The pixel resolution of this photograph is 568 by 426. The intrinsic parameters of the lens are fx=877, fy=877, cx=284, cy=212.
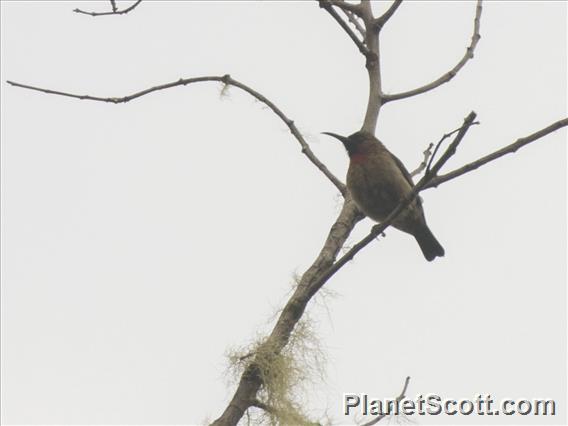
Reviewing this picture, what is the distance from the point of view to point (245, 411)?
3.24 meters

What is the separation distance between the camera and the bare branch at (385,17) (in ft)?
13.5

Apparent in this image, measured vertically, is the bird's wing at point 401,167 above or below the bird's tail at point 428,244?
above

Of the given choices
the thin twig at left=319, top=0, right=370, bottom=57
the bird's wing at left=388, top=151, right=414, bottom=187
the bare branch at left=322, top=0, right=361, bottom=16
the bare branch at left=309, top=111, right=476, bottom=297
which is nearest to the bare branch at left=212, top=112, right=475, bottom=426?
the bare branch at left=309, top=111, right=476, bottom=297

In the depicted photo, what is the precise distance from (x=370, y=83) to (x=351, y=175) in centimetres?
116

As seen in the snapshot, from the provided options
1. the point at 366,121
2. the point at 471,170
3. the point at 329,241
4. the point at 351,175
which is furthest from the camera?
the point at 351,175

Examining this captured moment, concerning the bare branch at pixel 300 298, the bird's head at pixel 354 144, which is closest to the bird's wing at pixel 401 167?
the bird's head at pixel 354 144

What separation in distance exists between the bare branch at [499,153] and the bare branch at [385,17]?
121cm

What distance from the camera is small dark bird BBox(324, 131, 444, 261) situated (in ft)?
16.4

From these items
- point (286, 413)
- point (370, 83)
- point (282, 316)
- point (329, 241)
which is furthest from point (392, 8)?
point (286, 413)

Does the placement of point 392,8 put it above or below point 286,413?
above

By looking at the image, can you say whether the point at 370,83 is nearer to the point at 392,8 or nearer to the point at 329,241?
the point at 392,8

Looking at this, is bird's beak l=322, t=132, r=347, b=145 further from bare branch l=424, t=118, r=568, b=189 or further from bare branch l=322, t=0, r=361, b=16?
bare branch l=424, t=118, r=568, b=189

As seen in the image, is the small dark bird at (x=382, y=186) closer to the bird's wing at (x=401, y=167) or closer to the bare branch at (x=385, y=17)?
the bird's wing at (x=401, y=167)

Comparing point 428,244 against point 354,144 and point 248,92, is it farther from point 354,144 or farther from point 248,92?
point 248,92
